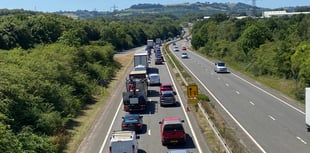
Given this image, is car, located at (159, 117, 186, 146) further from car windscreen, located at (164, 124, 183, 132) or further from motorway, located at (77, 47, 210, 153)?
motorway, located at (77, 47, 210, 153)

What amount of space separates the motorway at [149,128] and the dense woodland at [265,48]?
509 inches

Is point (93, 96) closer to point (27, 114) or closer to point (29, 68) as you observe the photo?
point (29, 68)

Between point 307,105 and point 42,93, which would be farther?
point 42,93

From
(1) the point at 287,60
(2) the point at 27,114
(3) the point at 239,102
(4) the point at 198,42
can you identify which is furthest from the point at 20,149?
(4) the point at 198,42

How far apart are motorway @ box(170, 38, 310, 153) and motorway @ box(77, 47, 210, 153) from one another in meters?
3.25

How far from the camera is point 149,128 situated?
34094mm

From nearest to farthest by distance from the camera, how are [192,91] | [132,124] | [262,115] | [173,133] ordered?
[173,133]
[132,124]
[192,91]
[262,115]

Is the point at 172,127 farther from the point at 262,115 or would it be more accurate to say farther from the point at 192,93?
the point at 262,115

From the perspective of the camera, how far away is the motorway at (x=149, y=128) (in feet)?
93.0

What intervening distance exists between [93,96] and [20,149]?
26.6m

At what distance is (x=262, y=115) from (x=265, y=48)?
40.3 metres

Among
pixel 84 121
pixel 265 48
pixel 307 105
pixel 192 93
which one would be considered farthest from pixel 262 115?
pixel 265 48

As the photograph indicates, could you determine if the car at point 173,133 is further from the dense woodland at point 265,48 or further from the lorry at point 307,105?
the dense woodland at point 265,48

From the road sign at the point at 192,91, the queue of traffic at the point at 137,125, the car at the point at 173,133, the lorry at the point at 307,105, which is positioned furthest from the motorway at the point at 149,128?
the lorry at the point at 307,105
